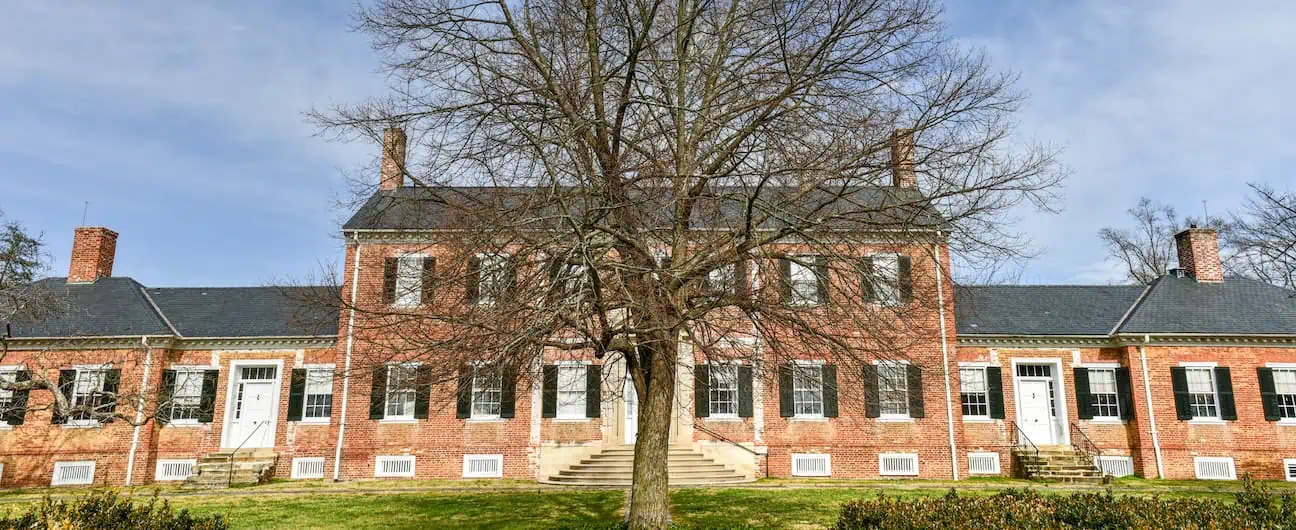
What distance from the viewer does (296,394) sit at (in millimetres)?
19719

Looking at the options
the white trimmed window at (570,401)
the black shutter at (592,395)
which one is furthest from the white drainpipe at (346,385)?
the black shutter at (592,395)

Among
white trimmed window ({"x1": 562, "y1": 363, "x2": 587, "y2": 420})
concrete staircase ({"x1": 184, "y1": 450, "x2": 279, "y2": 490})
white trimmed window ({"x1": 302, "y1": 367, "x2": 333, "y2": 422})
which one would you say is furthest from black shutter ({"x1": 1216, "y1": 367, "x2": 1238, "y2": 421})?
concrete staircase ({"x1": 184, "y1": 450, "x2": 279, "y2": 490})

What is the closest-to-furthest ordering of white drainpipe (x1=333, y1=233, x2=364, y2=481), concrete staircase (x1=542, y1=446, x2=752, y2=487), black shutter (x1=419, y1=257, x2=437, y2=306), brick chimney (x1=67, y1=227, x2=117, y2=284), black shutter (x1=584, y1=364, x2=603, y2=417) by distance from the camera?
black shutter (x1=419, y1=257, x2=437, y2=306) < concrete staircase (x1=542, y1=446, x2=752, y2=487) < white drainpipe (x1=333, y1=233, x2=364, y2=481) < black shutter (x1=584, y1=364, x2=603, y2=417) < brick chimney (x1=67, y1=227, x2=117, y2=284)

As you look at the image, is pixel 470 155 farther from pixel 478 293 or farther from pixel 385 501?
pixel 385 501

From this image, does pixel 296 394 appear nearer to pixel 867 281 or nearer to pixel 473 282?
pixel 473 282

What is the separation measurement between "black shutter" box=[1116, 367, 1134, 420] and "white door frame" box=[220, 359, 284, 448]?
69.8 ft

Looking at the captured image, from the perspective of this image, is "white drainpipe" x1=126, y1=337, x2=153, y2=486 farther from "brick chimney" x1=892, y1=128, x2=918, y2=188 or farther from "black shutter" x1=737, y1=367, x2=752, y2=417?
"brick chimney" x1=892, y1=128, x2=918, y2=188

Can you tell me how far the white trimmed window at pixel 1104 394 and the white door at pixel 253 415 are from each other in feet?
68.6

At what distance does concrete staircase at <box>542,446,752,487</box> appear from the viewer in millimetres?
17078

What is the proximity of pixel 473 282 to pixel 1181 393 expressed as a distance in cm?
1866

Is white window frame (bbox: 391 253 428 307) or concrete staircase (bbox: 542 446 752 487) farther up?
white window frame (bbox: 391 253 428 307)

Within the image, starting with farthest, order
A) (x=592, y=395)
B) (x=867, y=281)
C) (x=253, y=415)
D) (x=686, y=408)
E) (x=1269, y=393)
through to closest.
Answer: (x=253, y=415)
(x=1269, y=393)
(x=592, y=395)
(x=686, y=408)
(x=867, y=281)

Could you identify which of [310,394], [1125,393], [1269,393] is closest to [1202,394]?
[1269,393]

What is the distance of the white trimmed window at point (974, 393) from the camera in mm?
19828
